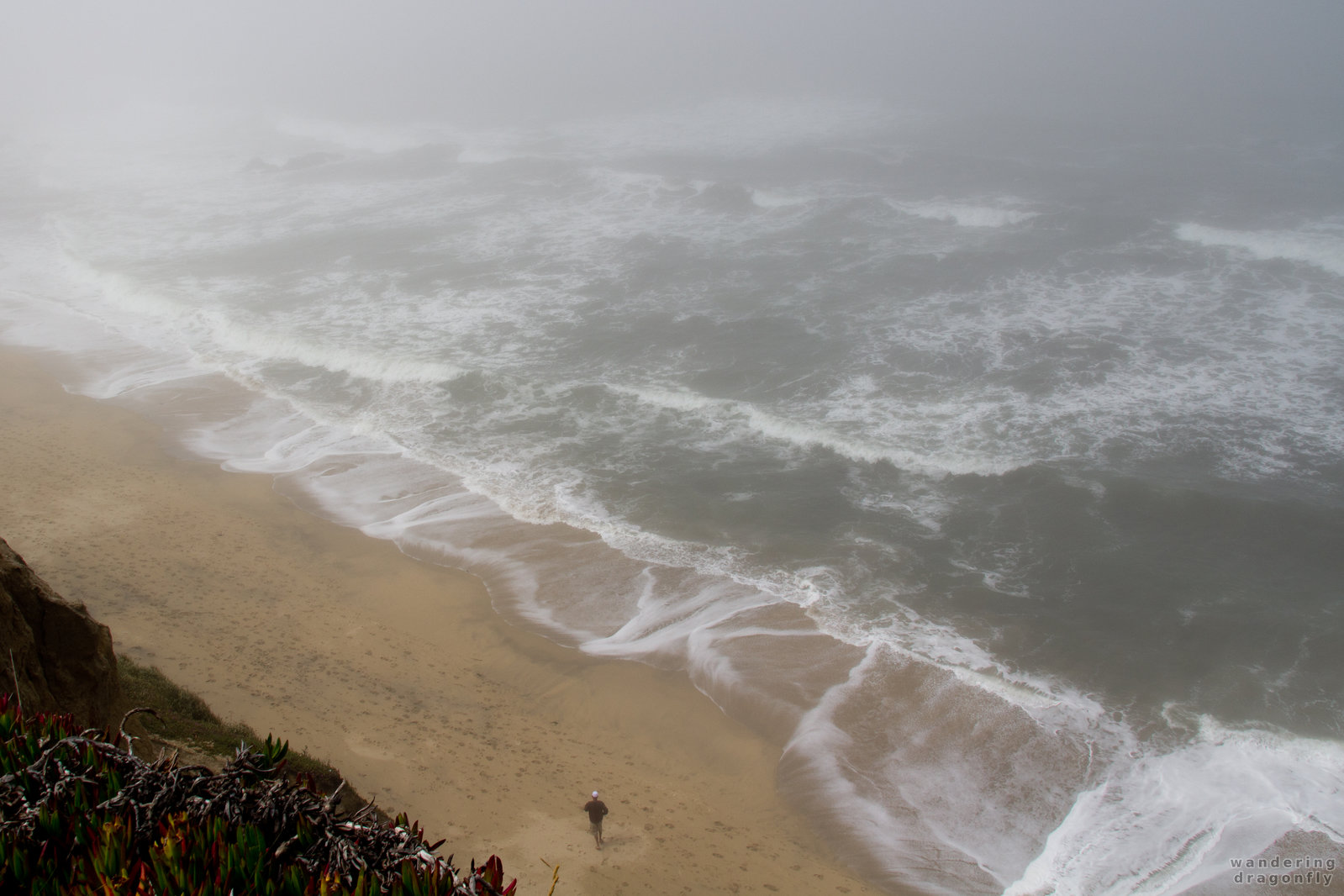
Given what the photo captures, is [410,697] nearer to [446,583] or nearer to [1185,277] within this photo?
[446,583]

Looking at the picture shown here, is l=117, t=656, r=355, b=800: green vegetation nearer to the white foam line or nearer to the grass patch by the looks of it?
the grass patch

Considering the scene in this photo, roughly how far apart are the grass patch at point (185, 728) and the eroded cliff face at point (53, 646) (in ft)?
1.43

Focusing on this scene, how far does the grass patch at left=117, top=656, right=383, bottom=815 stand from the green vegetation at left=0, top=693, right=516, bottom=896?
297 centimetres

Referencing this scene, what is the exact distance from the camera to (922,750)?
1128cm

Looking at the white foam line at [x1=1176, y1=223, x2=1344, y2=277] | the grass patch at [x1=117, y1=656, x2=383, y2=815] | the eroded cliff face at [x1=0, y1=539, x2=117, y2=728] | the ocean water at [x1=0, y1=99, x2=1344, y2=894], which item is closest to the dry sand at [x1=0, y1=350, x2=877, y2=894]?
the ocean water at [x1=0, y1=99, x2=1344, y2=894]

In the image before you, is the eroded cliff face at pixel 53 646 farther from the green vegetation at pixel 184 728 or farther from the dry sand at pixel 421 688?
the dry sand at pixel 421 688

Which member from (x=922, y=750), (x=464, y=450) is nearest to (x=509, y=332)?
(x=464, y=450)

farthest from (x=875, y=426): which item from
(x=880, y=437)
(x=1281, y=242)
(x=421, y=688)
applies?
(x=1281, y=242)

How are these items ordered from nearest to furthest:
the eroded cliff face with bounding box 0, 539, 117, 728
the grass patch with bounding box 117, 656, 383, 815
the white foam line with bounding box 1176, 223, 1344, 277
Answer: the eroded cliff face with bounding box 0, 539, 117, 728
the grass patch with bounding box 117, 656, 383, 815
the white foam line with bounding box 1176, 223, 1344, 277

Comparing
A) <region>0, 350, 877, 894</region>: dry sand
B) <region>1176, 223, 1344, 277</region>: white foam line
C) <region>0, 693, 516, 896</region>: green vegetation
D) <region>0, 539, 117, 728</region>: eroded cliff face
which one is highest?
<region>0, 693, 516, 896</region>: green vegetation

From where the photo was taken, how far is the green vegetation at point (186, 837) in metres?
3.59

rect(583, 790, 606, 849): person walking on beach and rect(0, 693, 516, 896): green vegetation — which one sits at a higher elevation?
rect(0, 693, 516, 896): green vegetation

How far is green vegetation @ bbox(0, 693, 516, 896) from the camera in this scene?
359cm

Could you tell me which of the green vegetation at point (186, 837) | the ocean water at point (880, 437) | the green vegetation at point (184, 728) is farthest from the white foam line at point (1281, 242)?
the green vegetation at point (186, 837)
